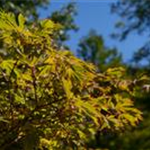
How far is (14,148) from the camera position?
3850mm

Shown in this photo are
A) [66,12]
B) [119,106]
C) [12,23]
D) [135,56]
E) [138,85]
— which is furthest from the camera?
[135,56]

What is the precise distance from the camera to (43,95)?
12.4 ft

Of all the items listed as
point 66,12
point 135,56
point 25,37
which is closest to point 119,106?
point 25,37

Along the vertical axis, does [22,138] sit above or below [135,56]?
below

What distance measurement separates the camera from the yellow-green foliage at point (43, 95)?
11.4ft

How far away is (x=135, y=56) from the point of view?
59.7 ft

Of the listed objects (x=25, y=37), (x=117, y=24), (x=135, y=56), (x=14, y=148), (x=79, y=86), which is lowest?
(x=14, y=148)

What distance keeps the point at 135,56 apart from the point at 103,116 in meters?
14.5

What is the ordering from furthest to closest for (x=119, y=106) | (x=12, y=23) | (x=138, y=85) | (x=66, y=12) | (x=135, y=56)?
(x=135, y=56)
(x=66, y=12)
(x=138, y=85)
(x=119, y=106)
(x=12, y=23)

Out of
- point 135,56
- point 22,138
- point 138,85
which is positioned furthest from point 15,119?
point 135,56

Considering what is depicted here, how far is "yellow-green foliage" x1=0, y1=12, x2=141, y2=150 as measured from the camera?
3.47 m

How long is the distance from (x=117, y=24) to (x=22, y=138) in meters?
15.4

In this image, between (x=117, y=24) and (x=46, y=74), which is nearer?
(x=46, y=74)

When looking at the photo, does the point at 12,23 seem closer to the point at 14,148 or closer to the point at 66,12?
the point at 14,148
